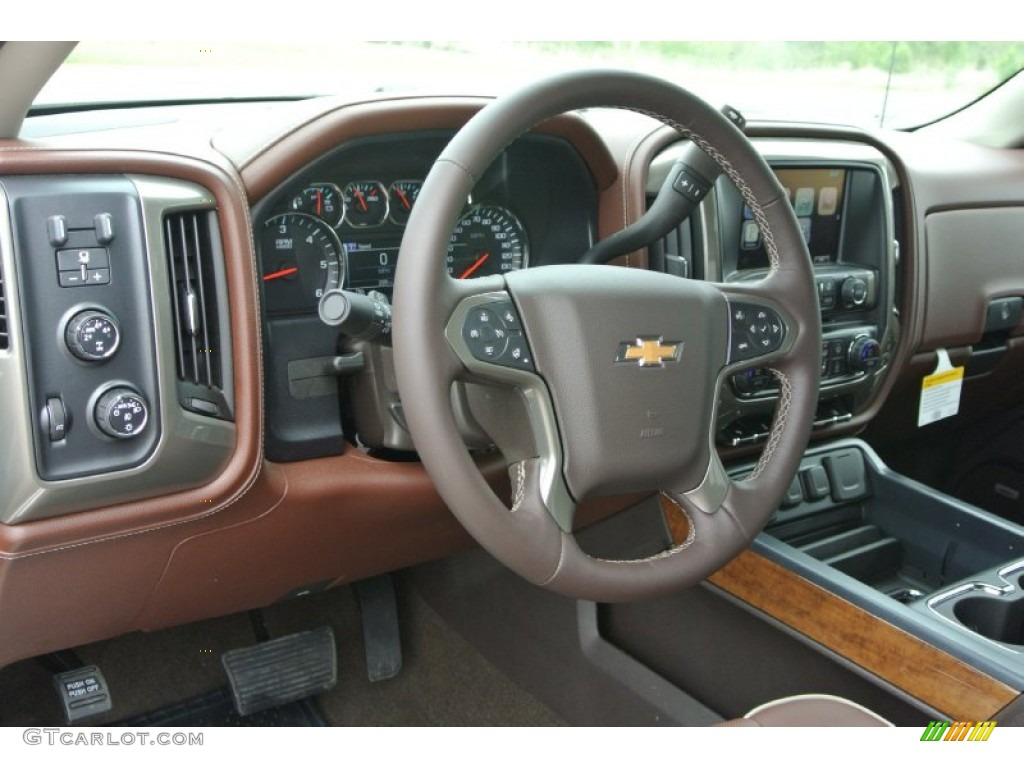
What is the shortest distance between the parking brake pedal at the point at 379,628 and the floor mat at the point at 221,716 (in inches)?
5.7

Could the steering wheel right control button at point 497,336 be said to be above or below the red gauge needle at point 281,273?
below

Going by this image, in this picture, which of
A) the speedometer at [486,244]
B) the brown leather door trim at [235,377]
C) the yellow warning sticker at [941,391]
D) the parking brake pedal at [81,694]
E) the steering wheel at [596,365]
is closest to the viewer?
the steering wheel at [596,365]

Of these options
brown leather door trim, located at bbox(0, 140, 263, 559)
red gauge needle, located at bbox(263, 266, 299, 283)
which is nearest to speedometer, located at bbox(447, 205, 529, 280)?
red gauge needle, located at bbox(263, 266, 299, 283)

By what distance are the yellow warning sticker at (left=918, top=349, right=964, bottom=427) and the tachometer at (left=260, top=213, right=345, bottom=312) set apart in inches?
51.5

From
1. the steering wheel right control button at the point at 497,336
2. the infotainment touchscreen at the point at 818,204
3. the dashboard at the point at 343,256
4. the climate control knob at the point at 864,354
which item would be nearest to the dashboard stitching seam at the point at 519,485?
the steering wheel right control button at the point at 497,336

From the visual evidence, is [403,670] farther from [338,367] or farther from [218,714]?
[338,367]

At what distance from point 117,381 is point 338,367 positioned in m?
0.32

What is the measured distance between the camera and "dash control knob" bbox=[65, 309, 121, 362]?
1.13 m

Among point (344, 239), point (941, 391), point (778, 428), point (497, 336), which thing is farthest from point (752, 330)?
point (941, 391)

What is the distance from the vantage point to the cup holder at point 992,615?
1.49 metres

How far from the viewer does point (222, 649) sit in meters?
1.92

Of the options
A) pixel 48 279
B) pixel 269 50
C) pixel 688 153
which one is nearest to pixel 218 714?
pixel 48 279

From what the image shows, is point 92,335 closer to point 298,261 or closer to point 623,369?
point 298,261

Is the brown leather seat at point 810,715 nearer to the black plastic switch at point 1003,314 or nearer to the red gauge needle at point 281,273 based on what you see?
the red gauge needle at point 281,273
